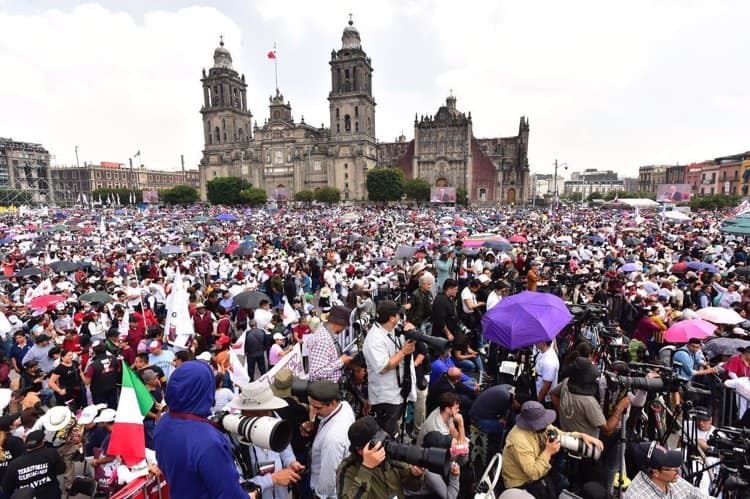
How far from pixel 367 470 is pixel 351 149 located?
74.2m

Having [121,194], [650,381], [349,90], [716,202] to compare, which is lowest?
[650,381]

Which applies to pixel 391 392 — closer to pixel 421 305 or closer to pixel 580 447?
pixel 580 447

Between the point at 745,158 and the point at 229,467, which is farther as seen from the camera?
the point at 745,158

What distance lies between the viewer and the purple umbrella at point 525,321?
464cm

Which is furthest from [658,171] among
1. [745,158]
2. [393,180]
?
[393,180]

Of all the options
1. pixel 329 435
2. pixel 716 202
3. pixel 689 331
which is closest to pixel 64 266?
pixel 329 435

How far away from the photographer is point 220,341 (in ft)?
19.7

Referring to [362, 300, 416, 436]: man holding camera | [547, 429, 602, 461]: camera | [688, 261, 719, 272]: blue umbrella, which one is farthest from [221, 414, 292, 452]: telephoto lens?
[688, 261, 719, 272]: blue umbrella

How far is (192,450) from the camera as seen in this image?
212cm

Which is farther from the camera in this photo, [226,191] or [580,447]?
[226,191]

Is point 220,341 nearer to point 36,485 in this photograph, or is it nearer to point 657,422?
point 36,485

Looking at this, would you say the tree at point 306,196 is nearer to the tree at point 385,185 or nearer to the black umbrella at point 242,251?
the tree at point 385,185

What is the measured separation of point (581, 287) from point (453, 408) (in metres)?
7.31

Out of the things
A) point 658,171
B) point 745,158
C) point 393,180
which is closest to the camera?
point 393,180
